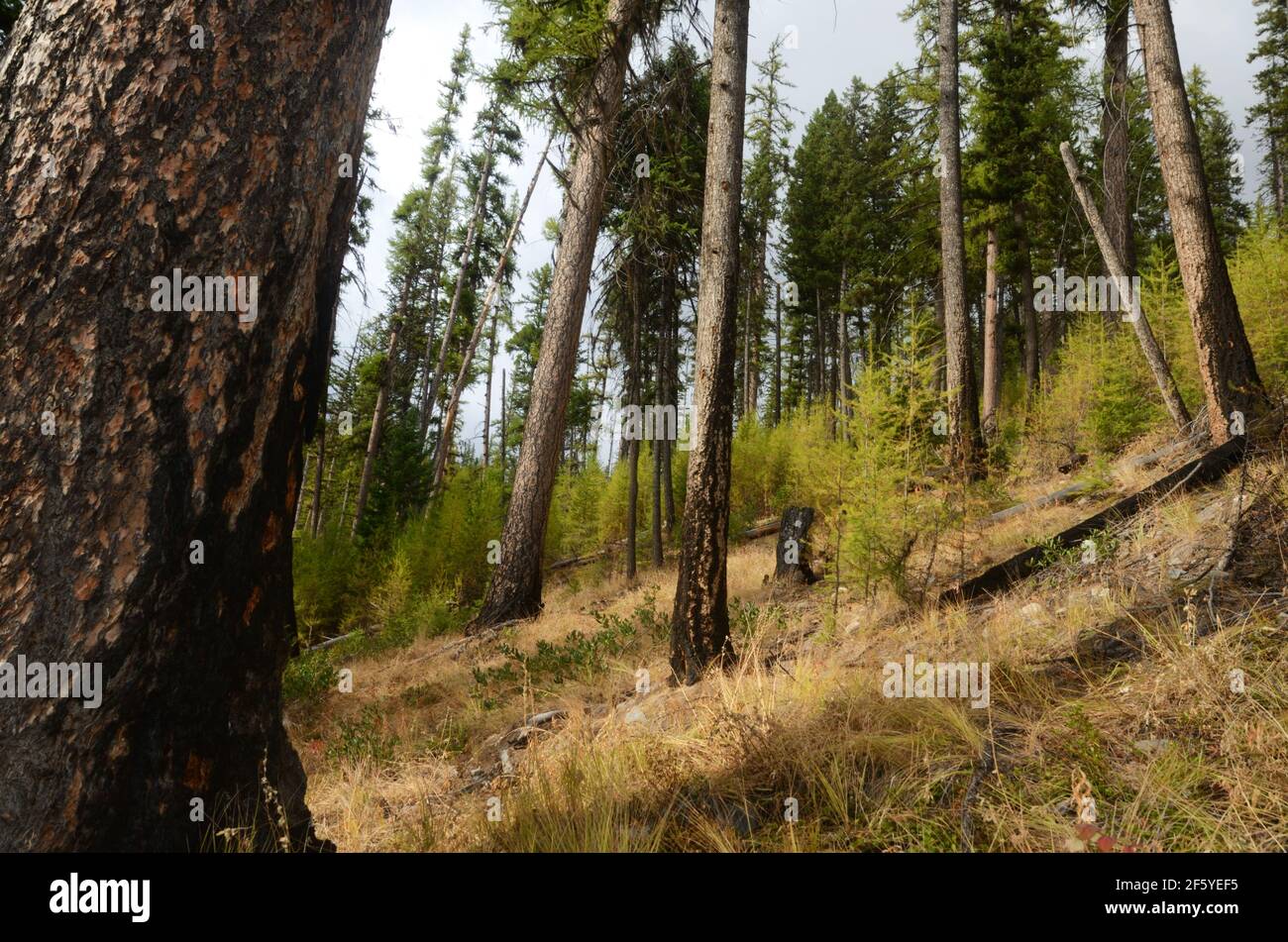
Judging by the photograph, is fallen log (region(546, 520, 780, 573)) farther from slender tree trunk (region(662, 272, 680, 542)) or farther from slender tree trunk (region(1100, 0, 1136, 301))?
slender tree trunk (region(1100, 0, 1136, 301))

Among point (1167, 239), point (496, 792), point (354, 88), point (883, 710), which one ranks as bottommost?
point (496, 792)

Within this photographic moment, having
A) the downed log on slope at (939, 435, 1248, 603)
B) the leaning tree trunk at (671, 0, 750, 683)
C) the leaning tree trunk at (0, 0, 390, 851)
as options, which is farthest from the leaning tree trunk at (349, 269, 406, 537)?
the leaning tree trunk at (0, 0, 390, 851)

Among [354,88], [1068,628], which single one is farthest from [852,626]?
[354,88]

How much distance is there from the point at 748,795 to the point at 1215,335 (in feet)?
22.6

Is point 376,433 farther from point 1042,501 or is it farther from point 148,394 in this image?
point 148,394

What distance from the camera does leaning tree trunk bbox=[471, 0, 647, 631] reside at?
8445mm

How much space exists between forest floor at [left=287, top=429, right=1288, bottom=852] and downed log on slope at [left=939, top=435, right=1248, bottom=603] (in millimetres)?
219

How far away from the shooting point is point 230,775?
189cm

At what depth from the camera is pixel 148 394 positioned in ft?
5.33

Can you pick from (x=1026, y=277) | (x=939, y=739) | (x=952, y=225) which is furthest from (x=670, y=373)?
(x=1026, y=277)

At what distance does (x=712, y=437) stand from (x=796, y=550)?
12.8 ft

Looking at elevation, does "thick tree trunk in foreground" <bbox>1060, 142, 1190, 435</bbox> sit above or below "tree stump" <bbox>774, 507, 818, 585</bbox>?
above
